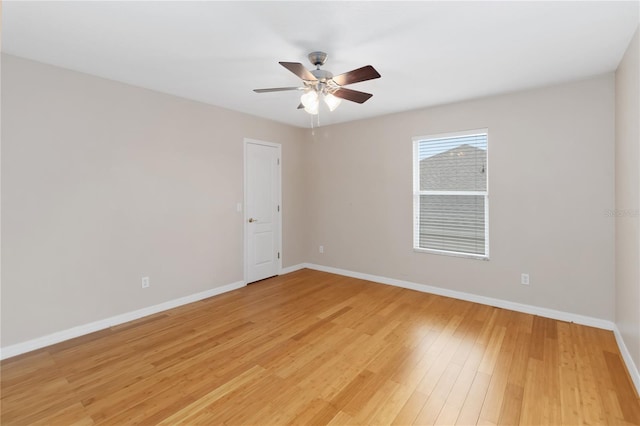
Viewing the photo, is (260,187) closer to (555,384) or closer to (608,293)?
(555,384)

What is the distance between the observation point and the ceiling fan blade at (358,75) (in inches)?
85.6

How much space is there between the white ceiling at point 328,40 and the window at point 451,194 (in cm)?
83

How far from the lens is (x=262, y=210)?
16.1ft

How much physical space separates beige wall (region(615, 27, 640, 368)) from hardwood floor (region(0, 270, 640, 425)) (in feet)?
1.28

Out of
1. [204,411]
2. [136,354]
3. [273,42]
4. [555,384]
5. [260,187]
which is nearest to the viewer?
[204,411]

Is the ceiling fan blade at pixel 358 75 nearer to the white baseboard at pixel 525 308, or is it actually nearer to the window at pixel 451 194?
the window at pixel 451 194

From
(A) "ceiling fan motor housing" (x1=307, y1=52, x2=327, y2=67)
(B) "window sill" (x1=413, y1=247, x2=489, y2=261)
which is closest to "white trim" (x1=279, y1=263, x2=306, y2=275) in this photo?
(B) "window sill" (x1=413, y1=247, x2=489, y2=261)

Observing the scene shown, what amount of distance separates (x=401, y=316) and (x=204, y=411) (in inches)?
88.8

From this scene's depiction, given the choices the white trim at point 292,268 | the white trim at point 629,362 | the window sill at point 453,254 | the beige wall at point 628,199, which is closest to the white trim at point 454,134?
the beige wall at point 628,199

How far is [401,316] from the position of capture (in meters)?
3.44

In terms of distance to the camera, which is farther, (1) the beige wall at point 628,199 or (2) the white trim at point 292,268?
(2) the white trim at point 292,268

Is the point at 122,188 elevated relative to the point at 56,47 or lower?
lower

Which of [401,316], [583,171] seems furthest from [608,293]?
[401,316]

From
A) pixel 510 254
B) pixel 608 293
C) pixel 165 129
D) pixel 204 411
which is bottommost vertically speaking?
pixel 204 411
